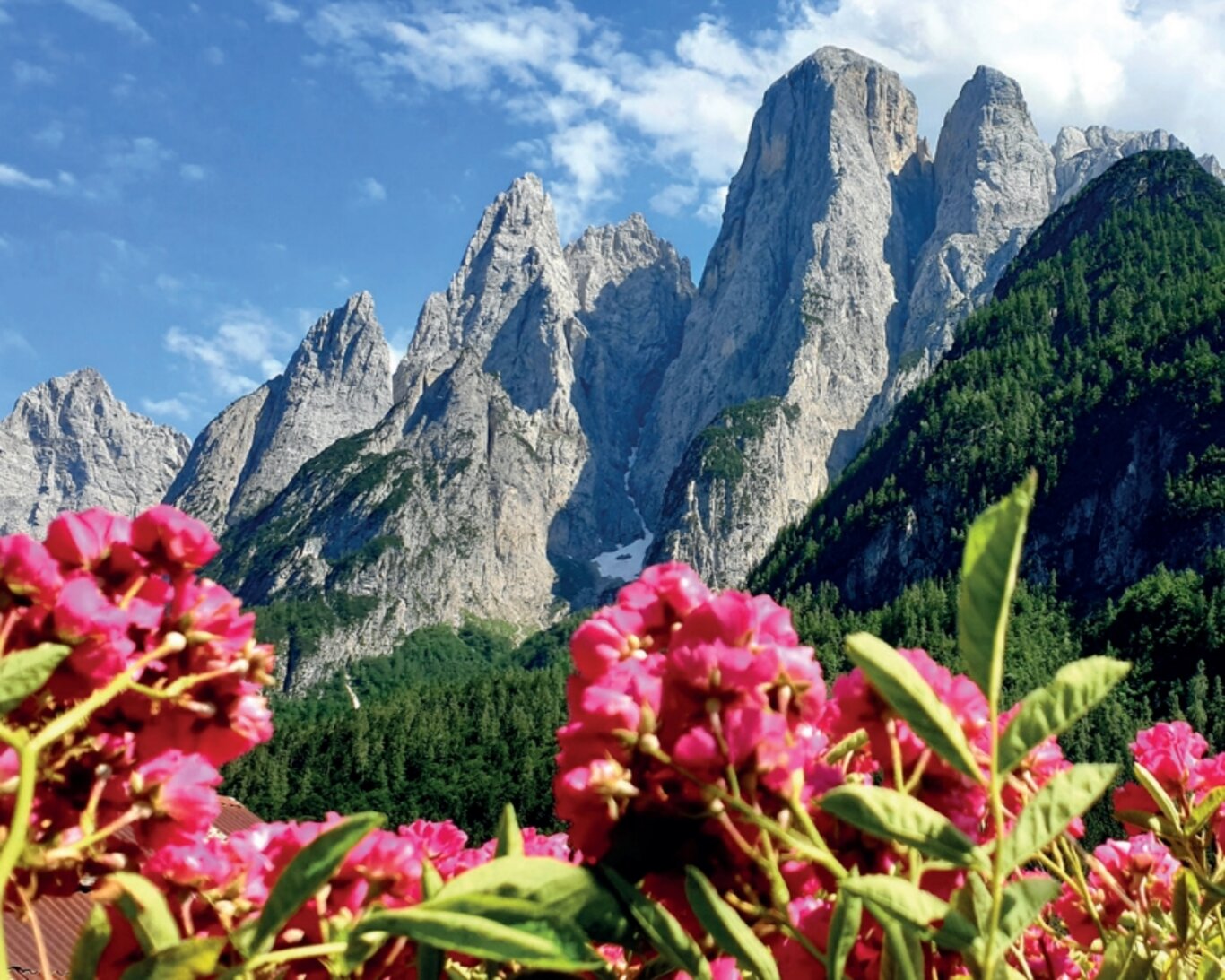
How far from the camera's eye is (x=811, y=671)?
1225 millimetres

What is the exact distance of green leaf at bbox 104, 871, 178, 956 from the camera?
112 centimetres

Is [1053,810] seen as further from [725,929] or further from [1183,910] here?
[1183,910]

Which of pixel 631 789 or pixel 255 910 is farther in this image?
pixel 255 910

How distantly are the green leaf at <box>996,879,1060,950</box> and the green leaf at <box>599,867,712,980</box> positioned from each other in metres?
0.31

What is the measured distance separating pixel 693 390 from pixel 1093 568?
84861 millimetres

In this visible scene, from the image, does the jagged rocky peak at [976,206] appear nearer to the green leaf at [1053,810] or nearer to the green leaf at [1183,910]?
the green leaf at [1183,910]

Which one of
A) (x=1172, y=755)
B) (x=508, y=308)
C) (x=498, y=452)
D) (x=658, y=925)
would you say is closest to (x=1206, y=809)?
(x=1172, y=755)

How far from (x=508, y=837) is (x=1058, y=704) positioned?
74 centimetres

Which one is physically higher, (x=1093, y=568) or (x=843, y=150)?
(x=843, y=150)

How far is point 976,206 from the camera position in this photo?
504 feet

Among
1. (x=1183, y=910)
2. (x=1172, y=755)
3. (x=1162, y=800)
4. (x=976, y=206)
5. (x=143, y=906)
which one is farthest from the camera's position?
(x=976, y=206)

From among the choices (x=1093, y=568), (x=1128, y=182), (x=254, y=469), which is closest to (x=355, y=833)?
(x=1093, y=568)

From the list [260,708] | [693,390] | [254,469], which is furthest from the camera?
[254,469]

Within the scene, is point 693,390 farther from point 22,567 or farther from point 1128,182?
point 22,567
